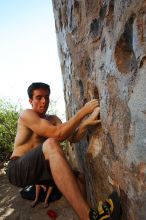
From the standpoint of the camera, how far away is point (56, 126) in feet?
11.3

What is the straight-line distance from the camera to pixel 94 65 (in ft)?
10.3

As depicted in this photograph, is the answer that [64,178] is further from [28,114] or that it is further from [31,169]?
[28,114]

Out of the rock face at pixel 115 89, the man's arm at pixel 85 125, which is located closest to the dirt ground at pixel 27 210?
the rock face at pixel 115 89

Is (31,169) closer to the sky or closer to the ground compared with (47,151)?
closer to the ground

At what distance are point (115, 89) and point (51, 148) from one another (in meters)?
1.00

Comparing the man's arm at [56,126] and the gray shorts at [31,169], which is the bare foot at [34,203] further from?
the man's arm at [56,126]

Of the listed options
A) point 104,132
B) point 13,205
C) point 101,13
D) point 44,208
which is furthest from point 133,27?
point 13,205

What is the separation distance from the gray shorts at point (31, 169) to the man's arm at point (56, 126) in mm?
277

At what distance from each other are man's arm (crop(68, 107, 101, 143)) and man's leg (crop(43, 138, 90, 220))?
425 millimetres

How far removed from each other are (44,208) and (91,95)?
98.5 inches

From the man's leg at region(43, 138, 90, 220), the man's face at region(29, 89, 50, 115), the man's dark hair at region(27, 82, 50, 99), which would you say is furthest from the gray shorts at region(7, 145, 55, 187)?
the man's dark hair at region(27, 82, 50, 99)

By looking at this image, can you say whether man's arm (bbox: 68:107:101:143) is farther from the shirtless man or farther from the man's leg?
the man's leg

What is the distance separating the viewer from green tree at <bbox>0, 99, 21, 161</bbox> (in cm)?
984

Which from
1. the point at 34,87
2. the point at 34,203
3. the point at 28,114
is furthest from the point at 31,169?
the point at 34,203
